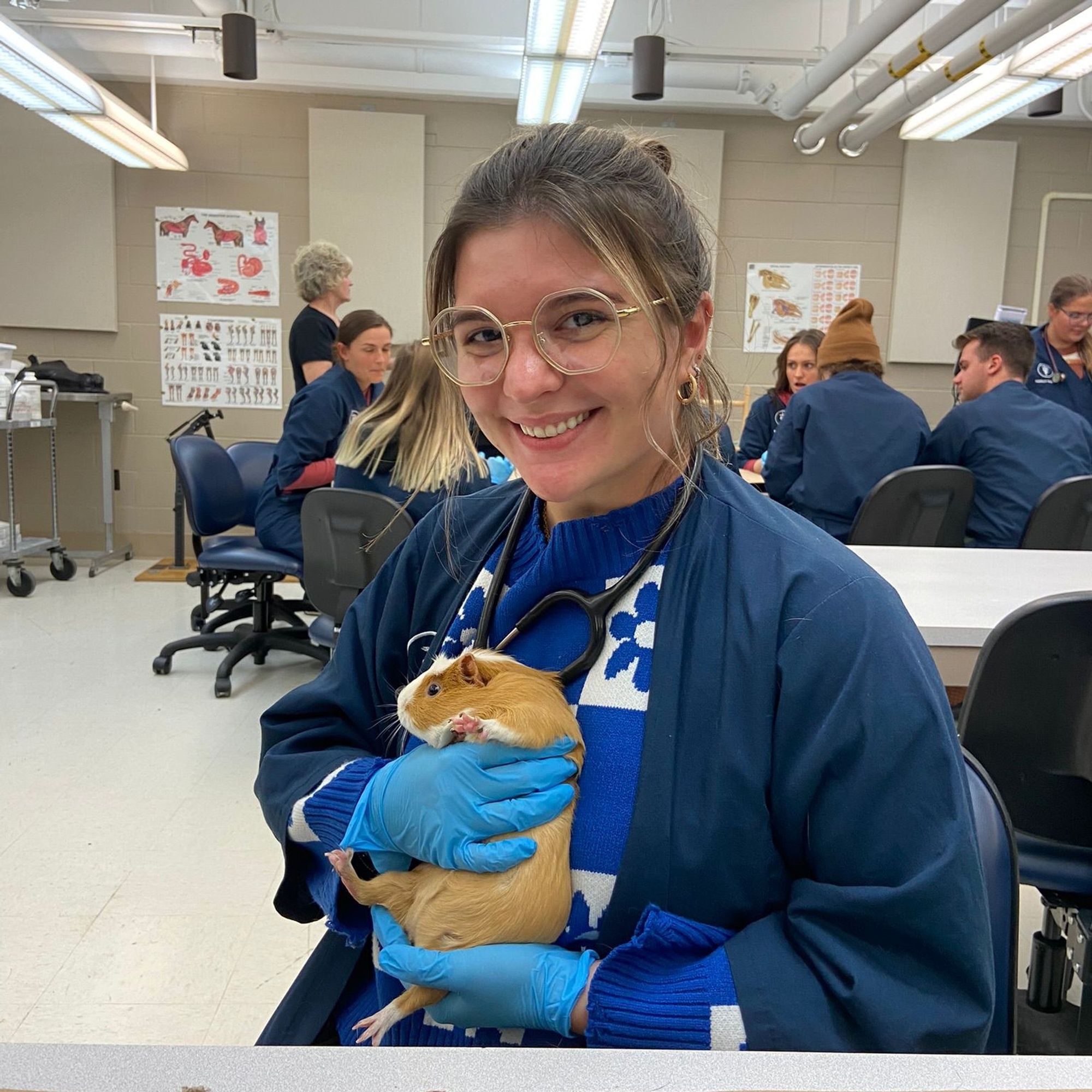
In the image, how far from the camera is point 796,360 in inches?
179

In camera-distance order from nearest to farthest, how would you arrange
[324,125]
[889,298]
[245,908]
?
[245,908] → [324,125] → [889,298]

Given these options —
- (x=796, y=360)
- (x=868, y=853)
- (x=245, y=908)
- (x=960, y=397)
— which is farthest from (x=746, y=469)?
(x=868, y=853)

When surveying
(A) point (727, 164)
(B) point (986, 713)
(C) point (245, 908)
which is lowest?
(C) point (245, 908)

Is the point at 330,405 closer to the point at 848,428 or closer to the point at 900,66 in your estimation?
the point at 848,428

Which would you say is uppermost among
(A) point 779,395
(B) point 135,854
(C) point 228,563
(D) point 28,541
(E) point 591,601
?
(A) point 779,395

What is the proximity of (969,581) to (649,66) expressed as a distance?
→ 10.3 feet

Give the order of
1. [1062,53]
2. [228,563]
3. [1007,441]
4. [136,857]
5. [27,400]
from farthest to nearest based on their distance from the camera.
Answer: [27,400], [1062,53], [228,563], [1007,441], [136,857]

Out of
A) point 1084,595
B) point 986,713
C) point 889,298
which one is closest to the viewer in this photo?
point 1084,595

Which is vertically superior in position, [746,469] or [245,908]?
[746,469]

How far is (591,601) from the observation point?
32.8 inches

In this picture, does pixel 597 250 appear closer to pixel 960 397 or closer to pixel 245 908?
pixel 245 908

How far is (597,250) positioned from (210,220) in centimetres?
576

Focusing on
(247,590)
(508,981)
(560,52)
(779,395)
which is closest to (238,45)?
(560,52)

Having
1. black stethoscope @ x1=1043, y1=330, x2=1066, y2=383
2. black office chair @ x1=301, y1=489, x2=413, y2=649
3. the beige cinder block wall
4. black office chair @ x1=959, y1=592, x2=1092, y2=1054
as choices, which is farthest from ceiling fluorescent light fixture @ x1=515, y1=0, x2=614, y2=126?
black office chair @ x1=959, y1=592, x2=1092, y2=1054
